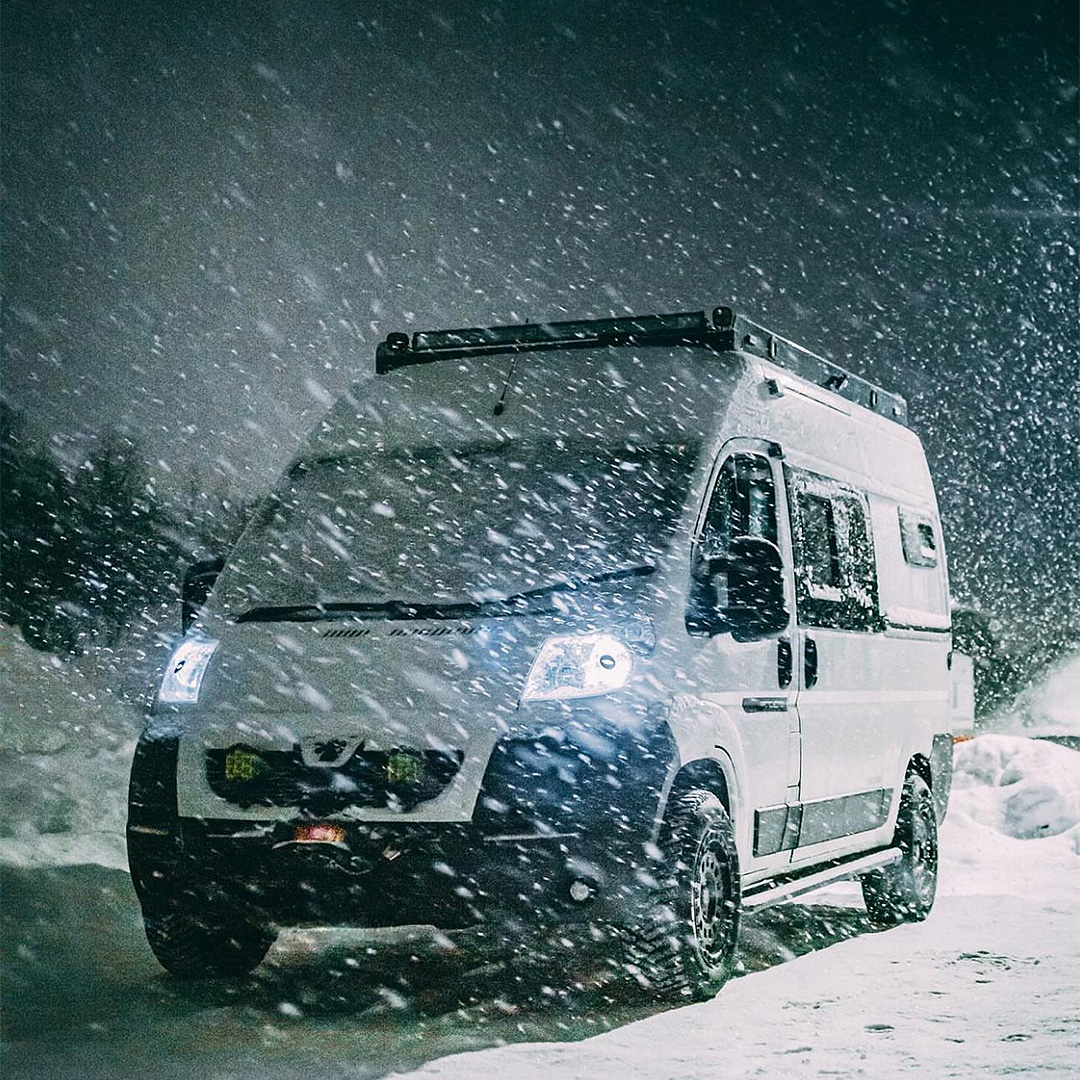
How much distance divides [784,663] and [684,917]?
1621 mm

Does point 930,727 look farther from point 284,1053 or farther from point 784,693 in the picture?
point 284,1053

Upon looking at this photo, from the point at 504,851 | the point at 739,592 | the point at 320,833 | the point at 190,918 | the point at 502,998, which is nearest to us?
the point at 504,851

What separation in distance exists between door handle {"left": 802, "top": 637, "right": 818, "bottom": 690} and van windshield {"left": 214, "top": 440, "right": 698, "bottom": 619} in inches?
50.3

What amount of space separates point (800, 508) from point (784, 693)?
3.08 ft

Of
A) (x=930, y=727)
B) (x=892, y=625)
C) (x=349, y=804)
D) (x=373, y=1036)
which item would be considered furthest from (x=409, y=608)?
(x=930, y=727)

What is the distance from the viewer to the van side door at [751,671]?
7.24 m

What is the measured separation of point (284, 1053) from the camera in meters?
6.18

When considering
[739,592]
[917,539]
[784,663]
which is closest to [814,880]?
[784,663]

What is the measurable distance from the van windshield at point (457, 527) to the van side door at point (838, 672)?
119 cm

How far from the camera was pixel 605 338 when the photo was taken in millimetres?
8477

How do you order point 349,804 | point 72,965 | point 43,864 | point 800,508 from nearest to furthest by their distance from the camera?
point 349,804 < point 72,965 < point 800,508 < point 43,864

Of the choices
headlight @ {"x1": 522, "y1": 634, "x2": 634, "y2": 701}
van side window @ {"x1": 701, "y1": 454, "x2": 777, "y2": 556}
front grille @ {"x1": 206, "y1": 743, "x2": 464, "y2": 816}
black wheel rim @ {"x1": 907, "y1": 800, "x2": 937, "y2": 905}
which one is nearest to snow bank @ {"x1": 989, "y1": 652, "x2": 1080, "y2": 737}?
black wheel rim @ {"x1": 907, "y1": 800, "x2": 937, "y2": 905}

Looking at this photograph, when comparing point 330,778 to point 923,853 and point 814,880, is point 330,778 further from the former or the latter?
point 923,853

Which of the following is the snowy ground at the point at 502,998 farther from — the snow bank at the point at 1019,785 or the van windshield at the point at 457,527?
the van windshield at the point at 457,527
